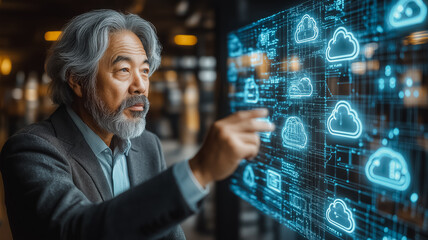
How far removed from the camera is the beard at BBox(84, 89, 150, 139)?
1.21 meters

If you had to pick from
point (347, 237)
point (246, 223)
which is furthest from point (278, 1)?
point (246, 223)

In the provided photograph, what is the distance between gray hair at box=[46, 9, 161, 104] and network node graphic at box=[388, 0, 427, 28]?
942 millimetres

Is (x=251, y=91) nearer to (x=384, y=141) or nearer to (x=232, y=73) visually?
(x=232, y=73)

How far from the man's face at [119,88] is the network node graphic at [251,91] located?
1.43 ft

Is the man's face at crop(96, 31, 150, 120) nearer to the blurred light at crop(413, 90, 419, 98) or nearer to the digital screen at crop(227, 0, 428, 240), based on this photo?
the digital screen at crop(227, 0, 428, 240)

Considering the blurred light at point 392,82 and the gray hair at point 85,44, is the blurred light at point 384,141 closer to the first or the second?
the blurred light at point 392,82

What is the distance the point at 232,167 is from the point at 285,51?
1.69ft

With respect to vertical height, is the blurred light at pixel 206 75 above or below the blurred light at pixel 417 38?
above

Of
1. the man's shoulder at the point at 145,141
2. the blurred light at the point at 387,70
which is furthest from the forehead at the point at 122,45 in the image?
the blurred light at the point at 387,70

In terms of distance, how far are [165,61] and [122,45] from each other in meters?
3.77

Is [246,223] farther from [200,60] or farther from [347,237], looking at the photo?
[200,60]

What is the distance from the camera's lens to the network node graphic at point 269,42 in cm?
112

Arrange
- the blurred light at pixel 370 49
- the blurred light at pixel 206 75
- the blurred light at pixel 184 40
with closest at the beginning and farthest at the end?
the blurred light at pixel 370 49 → the blurred light at pixel 206 75 → the blurred light at pixel 184 40

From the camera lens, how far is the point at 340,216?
851 millimetres
